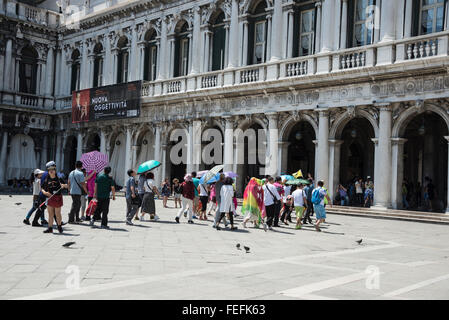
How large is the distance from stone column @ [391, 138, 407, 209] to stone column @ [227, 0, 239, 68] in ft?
30.2

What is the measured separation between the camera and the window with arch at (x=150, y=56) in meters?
31.6

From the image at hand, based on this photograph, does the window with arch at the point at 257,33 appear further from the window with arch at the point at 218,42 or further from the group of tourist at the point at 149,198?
the group of tourist at the point at 149,198

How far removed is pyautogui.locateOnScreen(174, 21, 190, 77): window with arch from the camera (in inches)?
1176

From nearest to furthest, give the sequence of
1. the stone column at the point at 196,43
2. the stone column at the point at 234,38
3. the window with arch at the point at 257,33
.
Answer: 1. the window with arch at the point at 257,33
2. the stone column at the point at 234,38
3. the stone column at the point at 196,43

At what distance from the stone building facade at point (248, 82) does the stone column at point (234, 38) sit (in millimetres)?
48

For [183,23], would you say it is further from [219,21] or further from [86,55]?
[86,55]

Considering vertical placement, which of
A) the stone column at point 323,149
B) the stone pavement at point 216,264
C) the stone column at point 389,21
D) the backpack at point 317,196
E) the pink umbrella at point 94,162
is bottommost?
the stone pavement at point 216,264

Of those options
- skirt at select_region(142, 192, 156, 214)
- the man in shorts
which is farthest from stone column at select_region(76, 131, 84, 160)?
the man in shorts

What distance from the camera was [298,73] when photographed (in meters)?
23.3

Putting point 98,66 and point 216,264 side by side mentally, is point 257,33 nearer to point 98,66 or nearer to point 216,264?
point 98,66

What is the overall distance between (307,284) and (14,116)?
33016 millimetres

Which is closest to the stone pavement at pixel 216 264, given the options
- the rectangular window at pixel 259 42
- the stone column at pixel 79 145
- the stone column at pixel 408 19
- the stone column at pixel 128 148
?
the stone column at pixel 408 19

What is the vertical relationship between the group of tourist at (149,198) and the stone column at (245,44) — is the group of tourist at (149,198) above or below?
below

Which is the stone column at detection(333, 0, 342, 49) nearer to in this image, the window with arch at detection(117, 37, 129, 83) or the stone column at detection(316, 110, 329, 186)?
the stone column at detection(316, 110, 329, 186)
